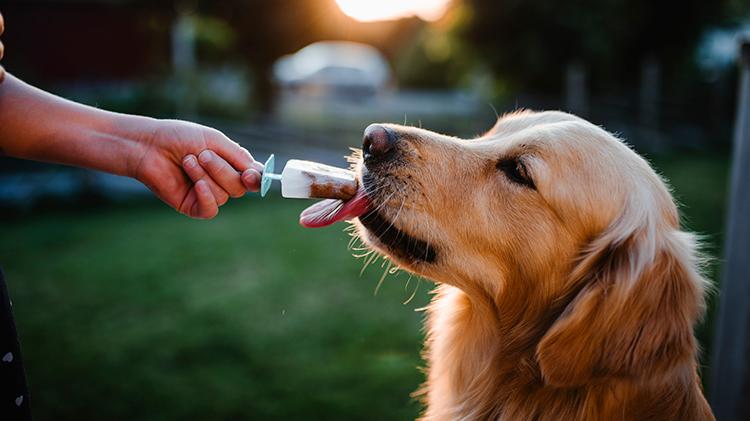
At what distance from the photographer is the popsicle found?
7.25 ft

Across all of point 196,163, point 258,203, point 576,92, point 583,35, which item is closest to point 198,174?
point 196,163

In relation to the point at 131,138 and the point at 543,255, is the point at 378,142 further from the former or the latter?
the point at 131,138

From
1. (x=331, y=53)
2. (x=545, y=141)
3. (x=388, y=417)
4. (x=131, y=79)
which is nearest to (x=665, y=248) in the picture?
(x=545, y=141)

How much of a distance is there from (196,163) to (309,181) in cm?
42

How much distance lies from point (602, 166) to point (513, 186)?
0.35 m

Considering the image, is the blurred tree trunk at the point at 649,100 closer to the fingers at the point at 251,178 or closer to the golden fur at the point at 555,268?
the golden fur at the point at 555,268

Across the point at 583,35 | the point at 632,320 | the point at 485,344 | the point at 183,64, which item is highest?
the point at 583,35

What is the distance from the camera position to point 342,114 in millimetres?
22938

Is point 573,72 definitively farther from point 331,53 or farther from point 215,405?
point 331,53

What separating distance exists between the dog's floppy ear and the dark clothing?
5.61 feet

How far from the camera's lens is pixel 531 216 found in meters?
2.42

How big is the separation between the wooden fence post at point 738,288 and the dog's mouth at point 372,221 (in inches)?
72.8

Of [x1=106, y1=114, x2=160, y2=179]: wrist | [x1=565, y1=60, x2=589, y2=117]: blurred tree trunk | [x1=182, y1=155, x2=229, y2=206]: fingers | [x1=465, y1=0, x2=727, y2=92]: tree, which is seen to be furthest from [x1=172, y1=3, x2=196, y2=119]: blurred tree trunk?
[x1=182, y1=155, x2=229, y2=206]: fingers

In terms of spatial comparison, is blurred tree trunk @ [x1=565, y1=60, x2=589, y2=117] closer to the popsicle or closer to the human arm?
the popsicle
